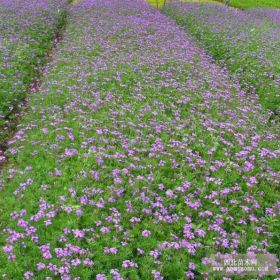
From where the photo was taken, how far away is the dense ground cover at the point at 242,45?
15907 millimetres

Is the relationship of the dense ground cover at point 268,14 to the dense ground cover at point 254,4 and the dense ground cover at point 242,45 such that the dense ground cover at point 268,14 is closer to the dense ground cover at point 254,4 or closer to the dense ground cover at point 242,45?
the dense ground cover at point 242,45

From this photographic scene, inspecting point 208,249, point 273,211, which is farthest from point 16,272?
point 273,211

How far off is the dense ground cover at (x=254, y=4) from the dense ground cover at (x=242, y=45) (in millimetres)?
13174

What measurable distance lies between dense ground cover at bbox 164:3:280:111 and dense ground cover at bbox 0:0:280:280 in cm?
144

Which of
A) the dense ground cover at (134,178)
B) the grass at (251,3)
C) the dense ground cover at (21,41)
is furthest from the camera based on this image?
the grass at (251,3)

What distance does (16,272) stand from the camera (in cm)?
587

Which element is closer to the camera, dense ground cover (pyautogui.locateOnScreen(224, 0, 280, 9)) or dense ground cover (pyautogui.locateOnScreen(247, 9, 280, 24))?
dense ground cover (pyautogui.locateOnScreen(247, 9, 280, 24))

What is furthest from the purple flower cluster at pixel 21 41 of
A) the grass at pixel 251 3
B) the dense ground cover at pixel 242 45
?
the grass at pixel 251 3

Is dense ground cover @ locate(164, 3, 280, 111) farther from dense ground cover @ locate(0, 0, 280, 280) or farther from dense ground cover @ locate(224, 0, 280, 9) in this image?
dense ground cover @ locate(224, 0, 280, 9)

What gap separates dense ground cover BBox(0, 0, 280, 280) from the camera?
634cm

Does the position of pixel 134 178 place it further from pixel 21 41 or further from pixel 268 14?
pixel 268 14

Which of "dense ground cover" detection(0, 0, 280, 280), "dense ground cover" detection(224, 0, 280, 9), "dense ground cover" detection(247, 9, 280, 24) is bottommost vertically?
"dense ground cover" detection(0, 0, 280, 280)

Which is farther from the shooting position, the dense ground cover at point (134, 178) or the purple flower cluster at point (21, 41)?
the purple flower cluster at point (21, 41)

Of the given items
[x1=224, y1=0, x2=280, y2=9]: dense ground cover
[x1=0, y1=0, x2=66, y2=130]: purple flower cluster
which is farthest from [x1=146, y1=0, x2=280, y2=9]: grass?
[x1=0, y1=0, x2=66, y2=130]: purple flower cluster
